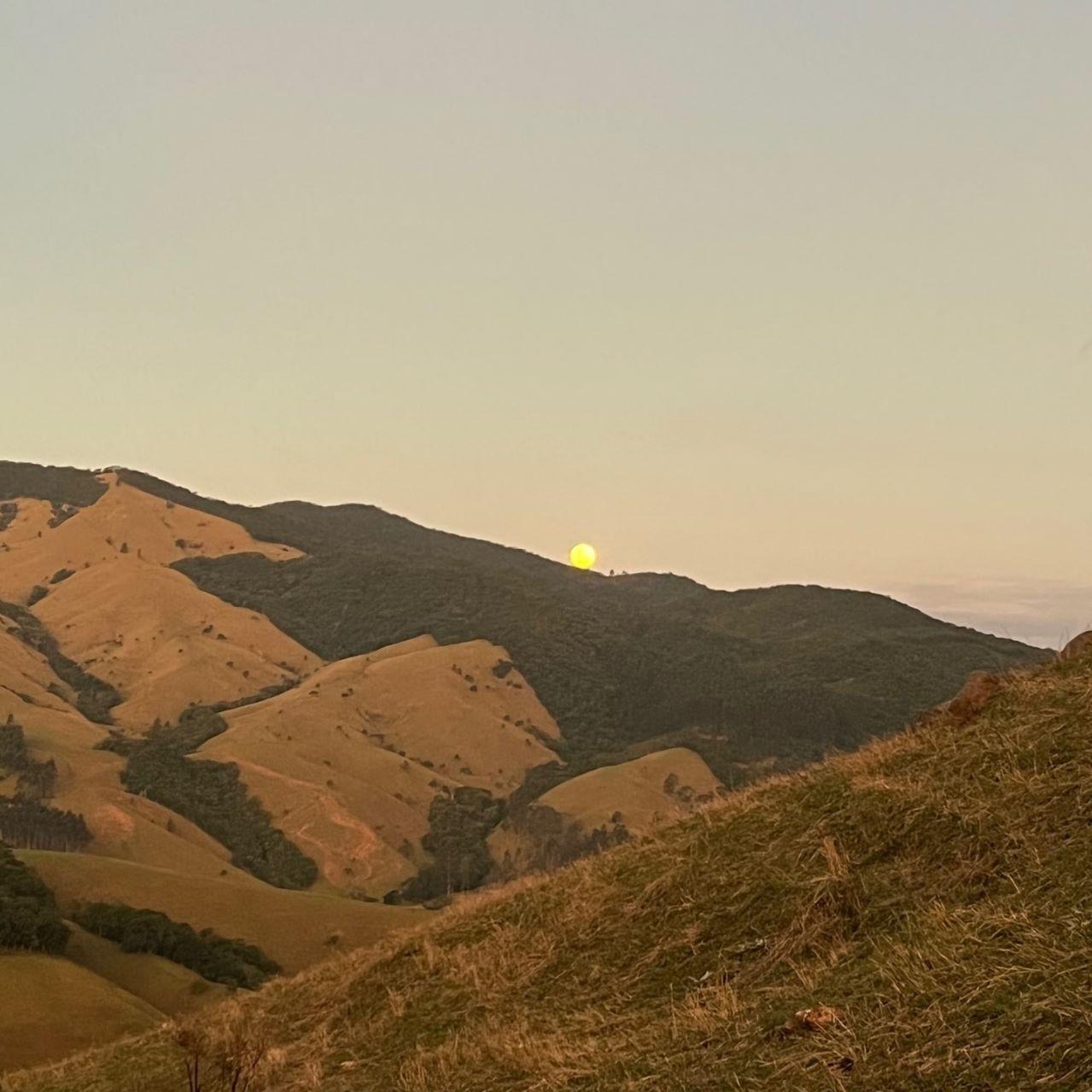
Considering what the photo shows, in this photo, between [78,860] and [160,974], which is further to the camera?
[78,860]

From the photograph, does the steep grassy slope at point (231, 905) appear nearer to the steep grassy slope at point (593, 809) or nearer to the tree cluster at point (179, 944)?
the tree cluster at point (179, 944)

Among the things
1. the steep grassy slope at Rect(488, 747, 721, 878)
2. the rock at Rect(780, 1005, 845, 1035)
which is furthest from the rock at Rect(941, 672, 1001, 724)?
the steep grassy slope at Rect(488, 747, 721, 878)

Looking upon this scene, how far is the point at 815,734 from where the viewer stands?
188750 mm

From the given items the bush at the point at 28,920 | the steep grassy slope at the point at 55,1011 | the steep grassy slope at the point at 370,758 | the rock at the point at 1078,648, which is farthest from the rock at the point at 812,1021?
the steep grassy slope at the point at 370,758

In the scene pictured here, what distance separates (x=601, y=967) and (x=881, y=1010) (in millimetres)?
5260

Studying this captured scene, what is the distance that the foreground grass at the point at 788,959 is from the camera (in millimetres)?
6672

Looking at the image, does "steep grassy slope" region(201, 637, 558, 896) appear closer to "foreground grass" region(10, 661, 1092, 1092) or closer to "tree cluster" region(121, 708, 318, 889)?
"tree cluster" region(121, 708, 318, 889)

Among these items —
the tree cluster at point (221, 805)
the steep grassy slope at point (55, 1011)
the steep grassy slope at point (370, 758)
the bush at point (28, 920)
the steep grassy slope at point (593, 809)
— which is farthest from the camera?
the steep grassy slope at point (370, 758)

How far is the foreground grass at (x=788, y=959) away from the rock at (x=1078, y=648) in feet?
1.95

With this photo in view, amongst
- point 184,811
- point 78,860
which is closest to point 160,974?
point 78,860

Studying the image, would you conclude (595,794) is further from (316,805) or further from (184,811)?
(184,811)

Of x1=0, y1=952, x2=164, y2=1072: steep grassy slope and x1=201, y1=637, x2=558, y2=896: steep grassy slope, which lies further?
x1=201, y1=637, x2=558, y2=896: steep grassy slope

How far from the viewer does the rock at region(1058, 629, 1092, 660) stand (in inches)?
607

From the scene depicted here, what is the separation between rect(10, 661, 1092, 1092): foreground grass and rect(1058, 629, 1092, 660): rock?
59cm
